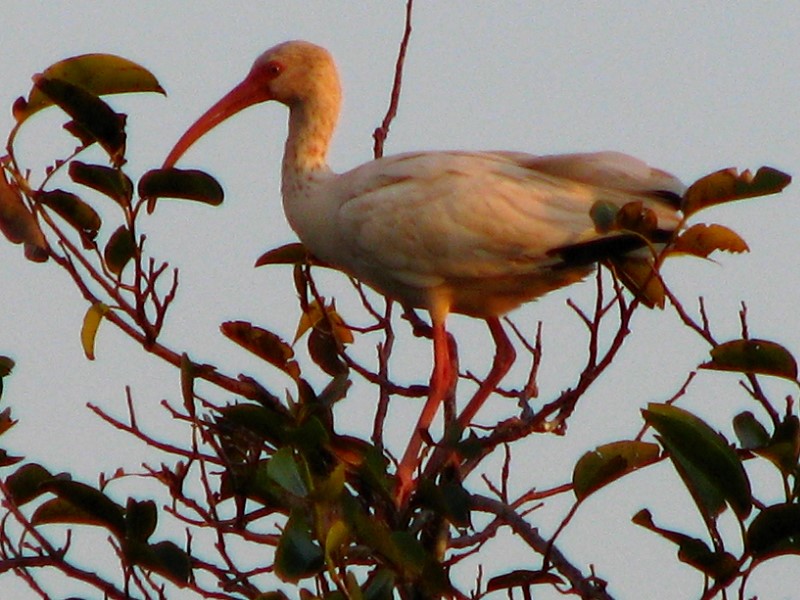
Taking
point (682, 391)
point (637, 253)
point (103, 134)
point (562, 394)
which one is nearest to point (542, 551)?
point (562, 394)

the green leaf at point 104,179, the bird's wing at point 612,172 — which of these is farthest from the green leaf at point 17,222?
the bird's wing at point 612,172

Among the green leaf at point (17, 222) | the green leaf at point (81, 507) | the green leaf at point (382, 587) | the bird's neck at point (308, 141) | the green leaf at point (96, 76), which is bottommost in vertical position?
the green leaf at point (382, 587)

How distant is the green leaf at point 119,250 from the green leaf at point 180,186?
0.10 meters

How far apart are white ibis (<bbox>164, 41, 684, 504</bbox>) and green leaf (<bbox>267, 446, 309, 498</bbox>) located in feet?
6.37

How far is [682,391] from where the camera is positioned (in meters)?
4.28

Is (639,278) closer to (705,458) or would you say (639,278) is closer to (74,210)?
(705,458)

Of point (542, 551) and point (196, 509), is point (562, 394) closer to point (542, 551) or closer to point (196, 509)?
point (542, 551)

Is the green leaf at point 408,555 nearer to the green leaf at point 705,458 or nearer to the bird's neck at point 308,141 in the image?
the green leaf at point 705,458

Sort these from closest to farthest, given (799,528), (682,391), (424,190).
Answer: (799,528) → (682,391) → (424,190)

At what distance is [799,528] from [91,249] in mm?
1967

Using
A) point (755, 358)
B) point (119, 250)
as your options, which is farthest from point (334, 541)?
point (119, 250)

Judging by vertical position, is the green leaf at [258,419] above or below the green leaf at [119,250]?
below

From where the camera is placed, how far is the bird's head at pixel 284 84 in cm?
620

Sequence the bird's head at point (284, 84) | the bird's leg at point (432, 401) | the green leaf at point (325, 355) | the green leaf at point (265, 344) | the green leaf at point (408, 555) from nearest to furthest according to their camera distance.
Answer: the green leaf at point (408, 555)
the green leaf at point (265, 344)
the bird's leg at point (432, 401)
the green leaf at point (325, 355)
the bird's head at point (284, 84)
